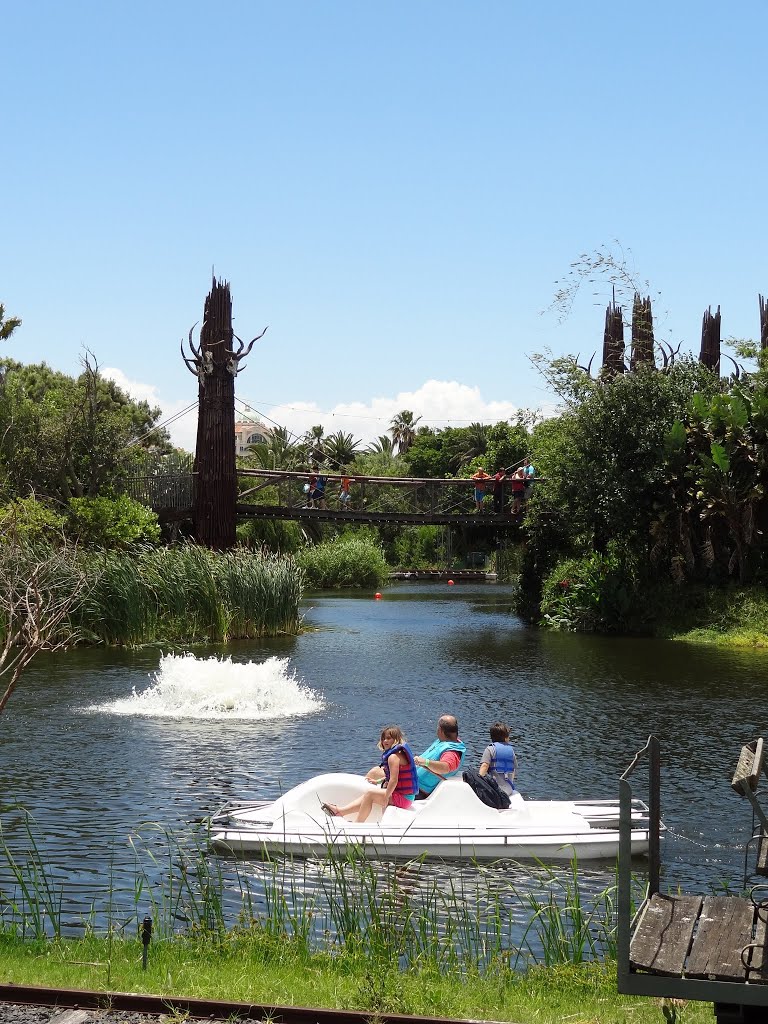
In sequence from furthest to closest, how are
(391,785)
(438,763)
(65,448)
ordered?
(65,448) < (438,763) < (391,785)

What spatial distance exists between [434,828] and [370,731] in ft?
22.3

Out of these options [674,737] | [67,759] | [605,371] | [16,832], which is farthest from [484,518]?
[16,832]

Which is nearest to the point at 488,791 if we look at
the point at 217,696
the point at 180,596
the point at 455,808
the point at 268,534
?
the point at 455,808

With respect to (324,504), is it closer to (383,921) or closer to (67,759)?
(67,759)

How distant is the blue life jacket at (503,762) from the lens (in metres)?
11.8

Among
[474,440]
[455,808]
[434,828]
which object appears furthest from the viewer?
[474,440]

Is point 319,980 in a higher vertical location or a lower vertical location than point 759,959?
lower

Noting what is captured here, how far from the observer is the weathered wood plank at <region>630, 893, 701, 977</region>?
16.2 ft

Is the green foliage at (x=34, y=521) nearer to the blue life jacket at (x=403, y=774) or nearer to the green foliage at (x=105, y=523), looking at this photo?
the green foliage at (x=105, y=523)

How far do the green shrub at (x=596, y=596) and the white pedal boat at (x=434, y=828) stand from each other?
22.5 meters

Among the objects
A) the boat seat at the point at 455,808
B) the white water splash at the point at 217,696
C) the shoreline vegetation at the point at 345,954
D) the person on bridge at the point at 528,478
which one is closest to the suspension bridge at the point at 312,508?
the person on bridge at the point at 528,478

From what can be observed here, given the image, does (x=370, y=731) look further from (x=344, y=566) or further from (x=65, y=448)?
(x=344, y=566)

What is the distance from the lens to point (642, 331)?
37281 mm

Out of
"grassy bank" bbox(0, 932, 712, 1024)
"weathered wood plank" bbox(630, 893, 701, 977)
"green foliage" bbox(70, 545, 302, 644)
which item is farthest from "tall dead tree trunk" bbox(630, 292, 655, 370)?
"weathered wood plank" bbox(630, 893, 701, 977)
